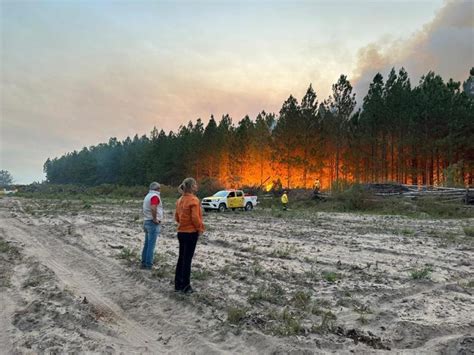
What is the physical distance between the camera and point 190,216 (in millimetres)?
6469

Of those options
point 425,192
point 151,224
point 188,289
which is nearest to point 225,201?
point 425,192

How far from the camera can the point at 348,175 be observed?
53.9 meters

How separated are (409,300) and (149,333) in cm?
428

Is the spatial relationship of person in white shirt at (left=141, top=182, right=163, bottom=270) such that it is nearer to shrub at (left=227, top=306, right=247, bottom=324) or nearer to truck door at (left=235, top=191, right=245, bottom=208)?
shrub at (left=227, top=306, right=247, bottom=324)

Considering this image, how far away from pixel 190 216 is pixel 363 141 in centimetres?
4801

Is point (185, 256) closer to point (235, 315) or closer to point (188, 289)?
point (188, 289)

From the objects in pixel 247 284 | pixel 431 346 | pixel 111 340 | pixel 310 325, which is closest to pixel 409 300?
pixel 431 346

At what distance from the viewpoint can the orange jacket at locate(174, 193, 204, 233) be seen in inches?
253

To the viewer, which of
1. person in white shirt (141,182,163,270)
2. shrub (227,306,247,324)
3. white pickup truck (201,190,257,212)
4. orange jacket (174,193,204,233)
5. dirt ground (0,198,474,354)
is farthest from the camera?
white pickup truck (201,190,257,212)

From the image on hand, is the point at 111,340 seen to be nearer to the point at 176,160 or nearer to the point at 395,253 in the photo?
the point at 395,253

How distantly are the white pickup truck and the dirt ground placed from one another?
57.1 ft

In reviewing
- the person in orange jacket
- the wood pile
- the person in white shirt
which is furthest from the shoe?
the wood pile

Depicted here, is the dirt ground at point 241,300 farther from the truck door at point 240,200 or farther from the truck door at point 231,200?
the truck door at point 240,200

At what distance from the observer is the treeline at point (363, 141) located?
44.6m
